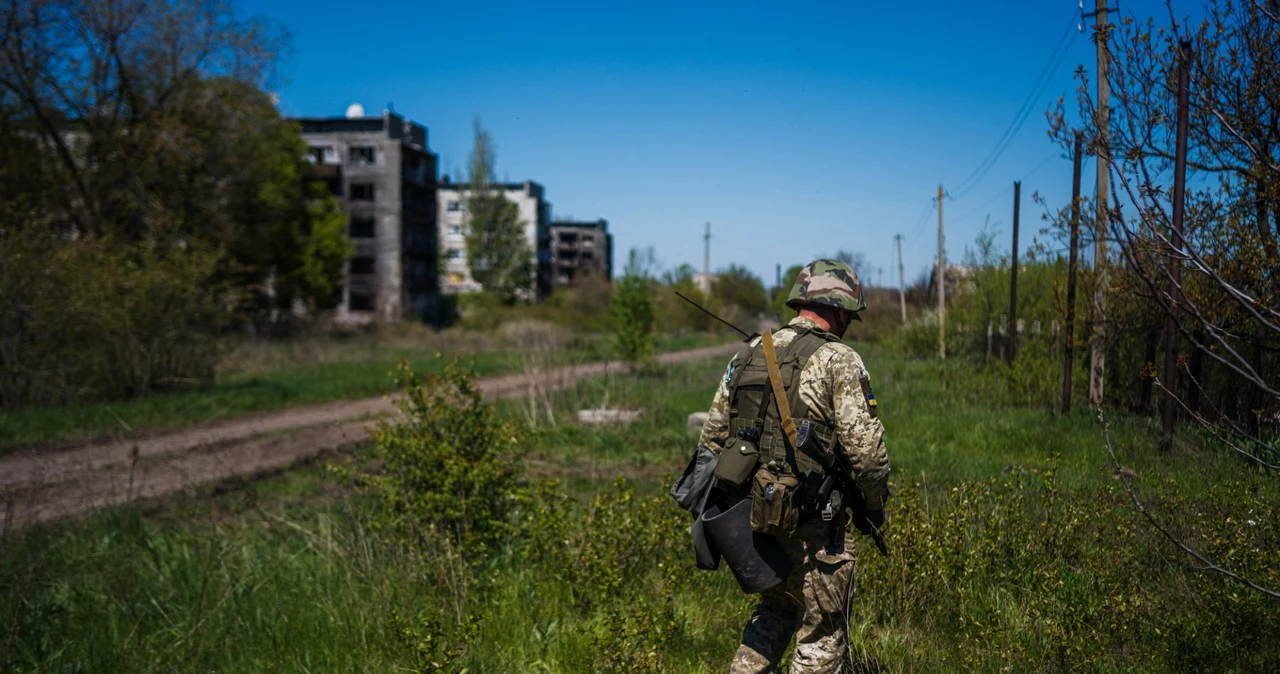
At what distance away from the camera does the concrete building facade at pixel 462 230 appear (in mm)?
70500

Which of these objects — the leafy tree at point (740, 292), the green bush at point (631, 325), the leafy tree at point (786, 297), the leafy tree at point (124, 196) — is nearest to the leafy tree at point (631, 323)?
the green bush at point (631, 325)

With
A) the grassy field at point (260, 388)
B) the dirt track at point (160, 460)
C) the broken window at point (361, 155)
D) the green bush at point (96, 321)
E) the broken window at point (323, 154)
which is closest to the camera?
the dirt track at point (160, 460)

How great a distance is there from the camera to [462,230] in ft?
227

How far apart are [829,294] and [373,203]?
51993 mm

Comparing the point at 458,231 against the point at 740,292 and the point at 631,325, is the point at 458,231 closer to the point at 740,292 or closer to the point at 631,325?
the point at 740,292

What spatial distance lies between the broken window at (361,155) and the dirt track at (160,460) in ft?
136

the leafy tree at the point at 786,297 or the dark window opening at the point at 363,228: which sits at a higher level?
the dark window opening at the point at 363,228

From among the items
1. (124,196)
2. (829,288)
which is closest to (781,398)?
(829,288)

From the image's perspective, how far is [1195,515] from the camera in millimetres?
4277

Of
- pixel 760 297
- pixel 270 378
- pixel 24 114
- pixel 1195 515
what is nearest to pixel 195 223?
pixel 24 114

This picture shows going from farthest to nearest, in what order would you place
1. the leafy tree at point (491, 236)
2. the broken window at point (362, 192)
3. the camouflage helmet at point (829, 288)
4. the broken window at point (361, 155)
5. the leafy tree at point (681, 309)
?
the leafy tree at point (491, 236)
the broken window at point (361, 155)
the broken window at point (362, 192)
the leafy tree at point (681, 309)
the camouflage helmet at point (829, 288)

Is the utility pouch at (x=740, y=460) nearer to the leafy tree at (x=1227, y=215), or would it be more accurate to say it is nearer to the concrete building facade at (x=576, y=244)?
the leafy tree at (x=1227, y=215)

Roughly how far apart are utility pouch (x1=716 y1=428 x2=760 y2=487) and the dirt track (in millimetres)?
4218

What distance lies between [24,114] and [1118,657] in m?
23.4
